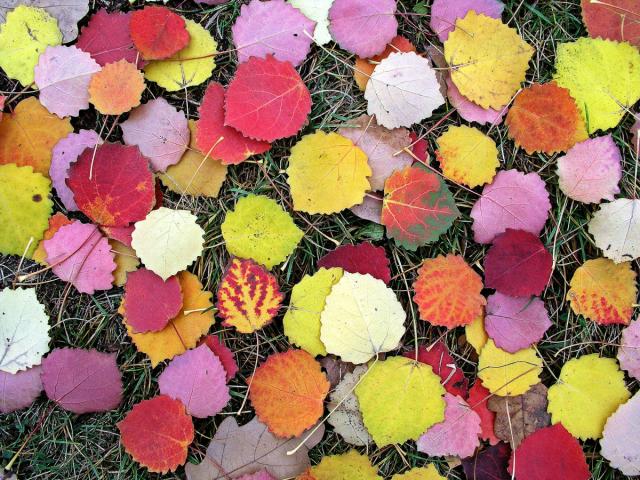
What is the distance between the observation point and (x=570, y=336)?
6.74 ft

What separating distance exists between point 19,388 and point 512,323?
1795 millimetres

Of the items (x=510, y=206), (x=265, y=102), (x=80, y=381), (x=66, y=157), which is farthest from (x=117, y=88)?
(x=510, y=206)

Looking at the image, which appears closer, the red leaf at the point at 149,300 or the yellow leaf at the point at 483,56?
the red leaf at the point at 149,300

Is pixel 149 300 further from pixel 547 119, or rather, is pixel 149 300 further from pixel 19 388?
pixel 547 119

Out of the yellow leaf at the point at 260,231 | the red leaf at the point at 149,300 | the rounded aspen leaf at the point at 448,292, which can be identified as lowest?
the red leaf at the point at 149,300

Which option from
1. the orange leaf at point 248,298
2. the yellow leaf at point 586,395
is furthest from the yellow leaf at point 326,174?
the yellow leaf at point 586,395

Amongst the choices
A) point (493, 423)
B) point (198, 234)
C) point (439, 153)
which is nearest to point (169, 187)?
point (198, 234)

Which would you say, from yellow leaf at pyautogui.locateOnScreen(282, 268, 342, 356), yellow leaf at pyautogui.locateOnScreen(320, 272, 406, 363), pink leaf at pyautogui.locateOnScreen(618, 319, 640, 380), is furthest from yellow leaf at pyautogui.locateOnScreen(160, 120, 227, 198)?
pink leaf at pyautogui.locateOnScreen(618, 319, 640, 380)

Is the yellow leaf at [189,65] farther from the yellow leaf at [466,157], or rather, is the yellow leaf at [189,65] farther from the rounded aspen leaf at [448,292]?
the rounded aspen leaf at [448,292]

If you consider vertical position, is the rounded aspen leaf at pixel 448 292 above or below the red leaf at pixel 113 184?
below

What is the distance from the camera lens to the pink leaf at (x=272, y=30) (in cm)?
202

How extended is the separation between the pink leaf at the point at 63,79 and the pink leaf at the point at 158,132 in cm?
20

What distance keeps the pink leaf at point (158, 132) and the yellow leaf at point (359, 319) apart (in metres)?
0.78

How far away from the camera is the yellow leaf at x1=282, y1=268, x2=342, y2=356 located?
1.96 m
